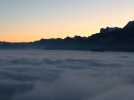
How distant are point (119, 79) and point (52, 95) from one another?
13.5 meters

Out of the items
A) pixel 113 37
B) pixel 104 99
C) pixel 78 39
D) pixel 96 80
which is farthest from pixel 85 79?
pixel 78 39

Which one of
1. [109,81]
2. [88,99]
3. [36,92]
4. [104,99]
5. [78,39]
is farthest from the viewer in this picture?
[78,39]

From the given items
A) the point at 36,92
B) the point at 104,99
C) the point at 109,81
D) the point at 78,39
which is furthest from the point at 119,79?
the point at 78,39

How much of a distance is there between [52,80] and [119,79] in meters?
6.53

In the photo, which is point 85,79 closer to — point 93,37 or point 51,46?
point 93,37

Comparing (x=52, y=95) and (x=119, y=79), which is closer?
(x=52, y=95)

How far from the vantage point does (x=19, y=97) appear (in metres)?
31.6

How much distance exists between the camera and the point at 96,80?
4344 centimetres

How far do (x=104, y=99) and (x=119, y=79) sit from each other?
15.6m

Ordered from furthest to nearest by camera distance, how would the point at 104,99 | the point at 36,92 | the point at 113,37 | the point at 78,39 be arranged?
the point at 78,39
the point at 113,37
the point at 36,92
the point at 104,99

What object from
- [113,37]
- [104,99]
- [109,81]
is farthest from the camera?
[113,37]

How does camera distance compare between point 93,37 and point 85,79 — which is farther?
point 93,37

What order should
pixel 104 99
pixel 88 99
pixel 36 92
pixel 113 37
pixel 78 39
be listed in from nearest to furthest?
pixel 104 99 → pixel 88 99 → pixel 36 92 → pixel 113 37 → pixel 78 39

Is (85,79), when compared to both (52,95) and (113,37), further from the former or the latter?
(113,37)
